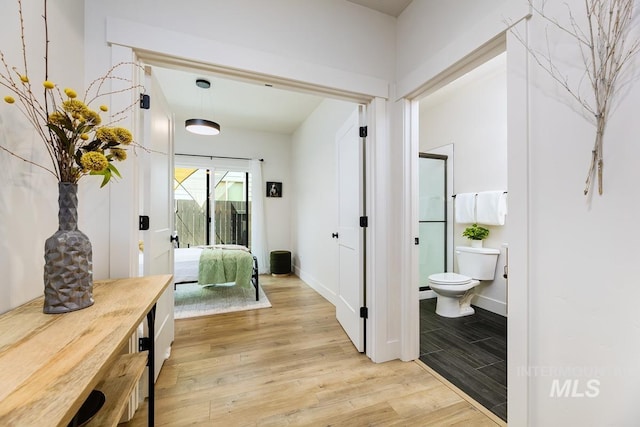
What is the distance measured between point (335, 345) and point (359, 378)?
1.60 ft

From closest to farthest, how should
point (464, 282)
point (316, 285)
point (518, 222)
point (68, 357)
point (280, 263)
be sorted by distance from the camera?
1. point (68, 357)
2. point (518, 222)
3. point (464, 282)
4. point (316, 285)
5. point (280, 263)

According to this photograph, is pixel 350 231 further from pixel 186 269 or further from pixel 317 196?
pixel 186 269

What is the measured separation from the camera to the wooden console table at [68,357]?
47 cm

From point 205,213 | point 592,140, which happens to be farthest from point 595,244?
point 205,213

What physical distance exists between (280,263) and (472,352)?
3380mm

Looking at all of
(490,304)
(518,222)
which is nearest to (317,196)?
(490,304)

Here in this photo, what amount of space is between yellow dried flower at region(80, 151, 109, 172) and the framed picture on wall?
436 centimetres

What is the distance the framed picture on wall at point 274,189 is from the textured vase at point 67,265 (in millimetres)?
4318

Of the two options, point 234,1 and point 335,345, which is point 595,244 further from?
point 234,1

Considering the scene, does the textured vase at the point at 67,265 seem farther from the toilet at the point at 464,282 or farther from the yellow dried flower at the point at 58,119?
the toilet at the point at 464,282

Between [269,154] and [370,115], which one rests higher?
[269,154]

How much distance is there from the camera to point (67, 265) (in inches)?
35.5

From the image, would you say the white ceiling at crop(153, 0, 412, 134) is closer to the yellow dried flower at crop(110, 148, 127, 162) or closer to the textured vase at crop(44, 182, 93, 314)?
the yellow dried flower at crop(110, 148, 127, 162)

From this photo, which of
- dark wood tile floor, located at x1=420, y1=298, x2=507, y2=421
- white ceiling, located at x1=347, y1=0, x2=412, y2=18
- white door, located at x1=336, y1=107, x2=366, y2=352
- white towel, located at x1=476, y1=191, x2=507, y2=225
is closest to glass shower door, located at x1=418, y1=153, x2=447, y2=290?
white towel, located at x1=476, y1=191, x2=507, y2=225
